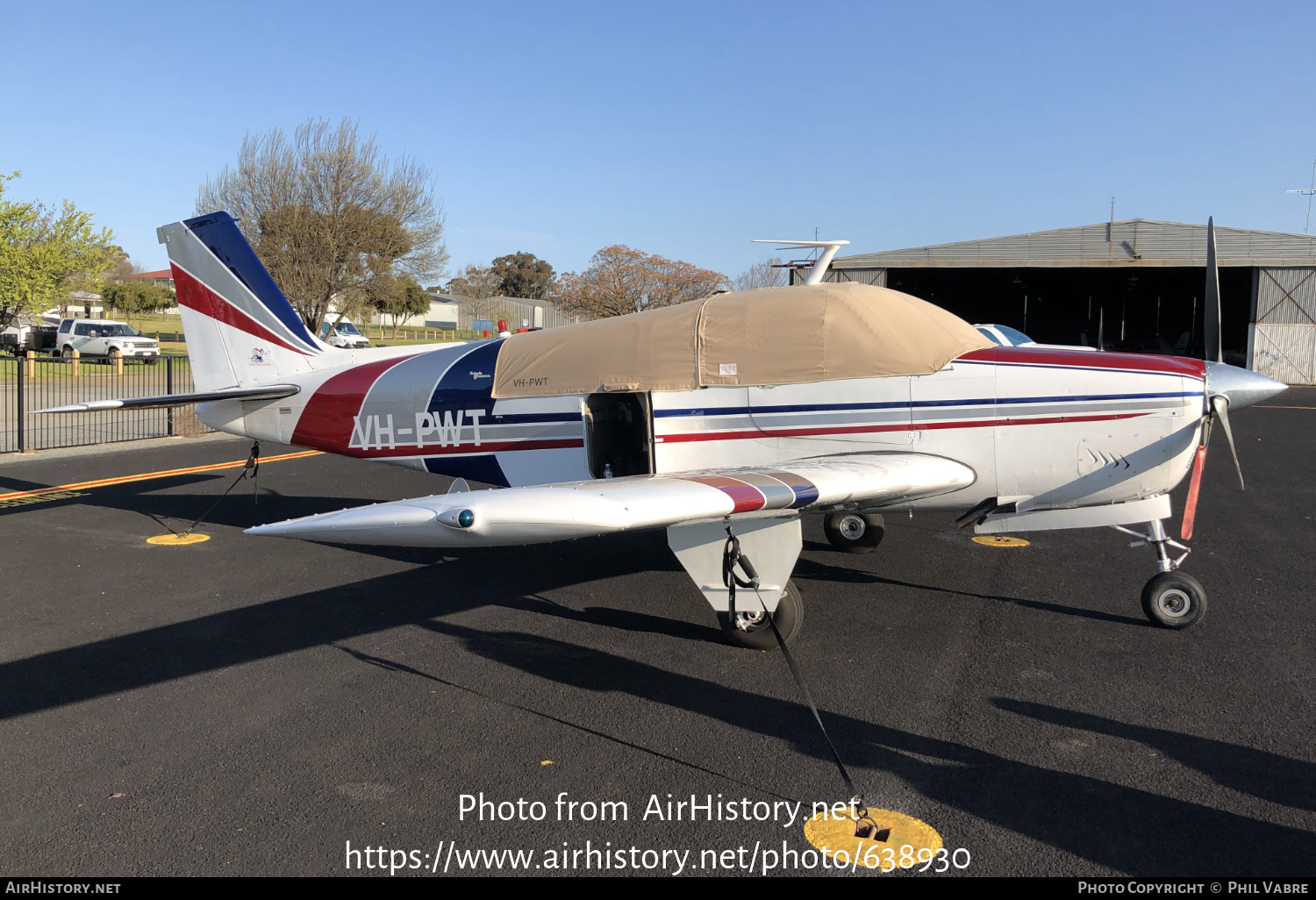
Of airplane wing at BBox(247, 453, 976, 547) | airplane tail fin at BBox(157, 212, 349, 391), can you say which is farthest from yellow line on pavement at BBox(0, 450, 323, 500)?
airplane wing at BBox(247, 453, 976, 547)

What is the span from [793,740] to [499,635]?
239 centimetres

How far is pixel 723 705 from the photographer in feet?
15.4

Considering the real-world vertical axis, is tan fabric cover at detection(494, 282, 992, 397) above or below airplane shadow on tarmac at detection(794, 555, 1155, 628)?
above

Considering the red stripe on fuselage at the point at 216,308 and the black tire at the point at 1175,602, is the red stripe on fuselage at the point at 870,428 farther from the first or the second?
the red stripe on fuselage at the point at 216,308

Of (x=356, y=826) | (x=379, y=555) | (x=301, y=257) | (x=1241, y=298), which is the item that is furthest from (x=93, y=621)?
(x=1241, y=298)

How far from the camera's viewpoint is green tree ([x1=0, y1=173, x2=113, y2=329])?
29312 mm

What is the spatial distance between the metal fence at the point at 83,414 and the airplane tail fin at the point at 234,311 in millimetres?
3939

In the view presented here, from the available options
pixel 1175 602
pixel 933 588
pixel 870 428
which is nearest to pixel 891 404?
pixel 870 428

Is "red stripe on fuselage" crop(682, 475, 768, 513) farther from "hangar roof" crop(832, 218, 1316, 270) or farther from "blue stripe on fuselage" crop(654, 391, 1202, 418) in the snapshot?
"hangar roof" crop(832, 218, 1316, 270)

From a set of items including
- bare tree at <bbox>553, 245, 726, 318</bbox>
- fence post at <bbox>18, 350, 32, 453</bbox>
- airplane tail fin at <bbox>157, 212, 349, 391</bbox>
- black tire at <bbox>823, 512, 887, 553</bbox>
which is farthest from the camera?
bare tree at <bbox>553, 245, 726, 318</bbox>

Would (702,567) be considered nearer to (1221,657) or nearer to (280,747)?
(280,747)

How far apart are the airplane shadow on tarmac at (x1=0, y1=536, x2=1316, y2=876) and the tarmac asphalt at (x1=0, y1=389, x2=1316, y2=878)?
0.06 ft

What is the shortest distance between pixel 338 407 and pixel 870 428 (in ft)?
16.6

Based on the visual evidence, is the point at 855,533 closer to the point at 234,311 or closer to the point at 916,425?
the point at 916,425
